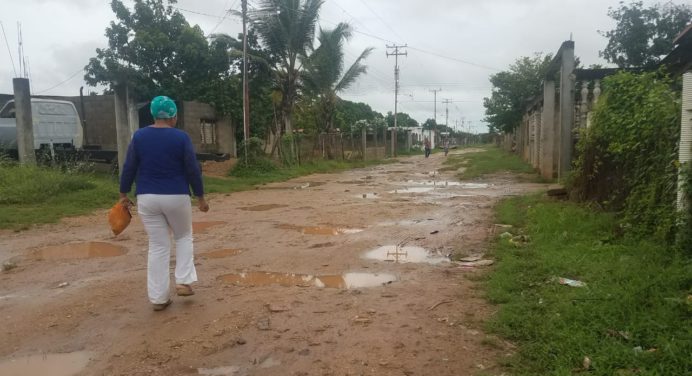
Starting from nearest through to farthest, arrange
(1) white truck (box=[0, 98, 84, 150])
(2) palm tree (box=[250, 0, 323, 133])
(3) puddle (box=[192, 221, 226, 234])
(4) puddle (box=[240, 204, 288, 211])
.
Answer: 1. (3) puddle (box=[192, 221, 226, 234])
2. (4) puddle (box=[240, 204, 288, 211])
3. (1) white truck (box=[0, 98, 84, 150])
4. (2) palm tree (box=[250, 0, 323, 133])

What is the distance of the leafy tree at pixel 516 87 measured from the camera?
96.2 ft

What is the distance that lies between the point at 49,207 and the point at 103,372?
8.01 metres

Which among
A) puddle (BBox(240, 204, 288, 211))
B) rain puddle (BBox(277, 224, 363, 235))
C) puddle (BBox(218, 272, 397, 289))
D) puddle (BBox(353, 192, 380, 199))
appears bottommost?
puddle (BBox(218, 272, 397, 289))

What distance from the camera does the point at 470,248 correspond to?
6.12 meters

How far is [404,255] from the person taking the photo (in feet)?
19.5

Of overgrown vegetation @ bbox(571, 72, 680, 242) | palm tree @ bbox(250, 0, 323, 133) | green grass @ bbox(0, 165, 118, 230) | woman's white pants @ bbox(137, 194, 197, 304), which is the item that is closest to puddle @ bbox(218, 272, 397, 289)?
woman's white pants @ bbox(137, 194, 197, 304)

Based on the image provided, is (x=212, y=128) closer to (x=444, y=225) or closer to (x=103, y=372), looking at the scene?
(x=444, y=225)

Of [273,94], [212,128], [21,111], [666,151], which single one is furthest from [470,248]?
[212,128]

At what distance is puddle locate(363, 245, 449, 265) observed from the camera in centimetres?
570

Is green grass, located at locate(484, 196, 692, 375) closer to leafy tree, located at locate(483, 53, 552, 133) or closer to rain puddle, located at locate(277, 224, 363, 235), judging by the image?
rain puddle, located at locate(277, 224, 363, 235)

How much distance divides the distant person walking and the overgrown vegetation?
13.8ft

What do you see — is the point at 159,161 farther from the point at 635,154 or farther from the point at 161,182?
the point at 635,154

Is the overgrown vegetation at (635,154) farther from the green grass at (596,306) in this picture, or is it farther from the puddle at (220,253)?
the puddle at (220,253)

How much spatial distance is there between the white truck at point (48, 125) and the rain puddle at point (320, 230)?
9617 millimetres
